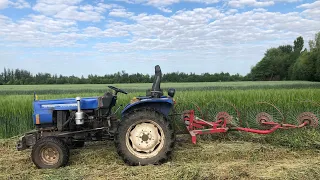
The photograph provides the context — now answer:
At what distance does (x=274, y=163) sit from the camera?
5184mm

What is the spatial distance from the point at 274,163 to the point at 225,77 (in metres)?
32.4

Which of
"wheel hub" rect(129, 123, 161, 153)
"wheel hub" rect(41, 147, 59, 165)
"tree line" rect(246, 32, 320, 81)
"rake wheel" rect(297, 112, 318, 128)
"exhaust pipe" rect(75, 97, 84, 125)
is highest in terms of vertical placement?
"tree line" rect(246, 32, 320, 81)

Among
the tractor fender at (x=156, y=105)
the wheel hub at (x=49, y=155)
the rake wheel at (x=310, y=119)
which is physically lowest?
the wheel hub at (x=49, y=155)

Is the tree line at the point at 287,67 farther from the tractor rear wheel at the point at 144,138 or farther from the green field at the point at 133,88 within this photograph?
the tractor rear wheel at the point at 144,138

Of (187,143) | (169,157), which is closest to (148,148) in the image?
(169,157)

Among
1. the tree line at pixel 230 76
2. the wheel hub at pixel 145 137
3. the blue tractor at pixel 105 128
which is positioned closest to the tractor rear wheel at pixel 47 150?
the blue tractor at pixel 105 128

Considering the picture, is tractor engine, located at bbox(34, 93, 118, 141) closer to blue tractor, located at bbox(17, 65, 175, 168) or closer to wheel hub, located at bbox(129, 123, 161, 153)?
blue tractor, located at bbox(17, 65, 175, 168)

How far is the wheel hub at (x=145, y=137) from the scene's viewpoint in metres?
5.21

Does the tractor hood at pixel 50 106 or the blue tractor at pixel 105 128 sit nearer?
the blue tractor at pixel 105 128

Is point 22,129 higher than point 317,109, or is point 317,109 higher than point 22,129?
→ point 317,109

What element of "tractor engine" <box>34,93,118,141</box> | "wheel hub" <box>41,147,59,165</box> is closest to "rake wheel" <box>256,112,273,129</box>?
"tractor engine" <box>34,93,118,141</box>

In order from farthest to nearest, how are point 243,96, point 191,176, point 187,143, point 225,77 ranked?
point 225,77 < point 243,96 < point 187,143 < point 191,176

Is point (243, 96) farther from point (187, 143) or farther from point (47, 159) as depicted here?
point (47, 159)

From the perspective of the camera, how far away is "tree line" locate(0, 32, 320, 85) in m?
31.2
